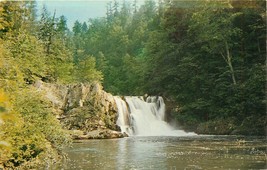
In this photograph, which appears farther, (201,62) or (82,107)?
(201,62)

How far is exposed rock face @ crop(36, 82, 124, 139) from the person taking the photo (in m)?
29.4

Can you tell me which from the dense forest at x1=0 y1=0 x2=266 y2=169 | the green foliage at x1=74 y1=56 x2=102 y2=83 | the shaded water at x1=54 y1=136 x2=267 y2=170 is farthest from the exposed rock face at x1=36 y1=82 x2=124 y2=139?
the green foliage at x1=74 y1=56 x2=102 y2=83

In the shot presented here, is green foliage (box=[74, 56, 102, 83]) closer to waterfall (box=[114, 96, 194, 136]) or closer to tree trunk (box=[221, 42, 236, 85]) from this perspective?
waterfall (box=[114, 96, 194, 136])

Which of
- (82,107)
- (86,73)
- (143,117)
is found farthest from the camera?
(86,73)

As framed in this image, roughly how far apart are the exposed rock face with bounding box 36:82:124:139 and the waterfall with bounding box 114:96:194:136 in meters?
1.17

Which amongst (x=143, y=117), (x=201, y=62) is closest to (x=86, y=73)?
(x=143, y=117)

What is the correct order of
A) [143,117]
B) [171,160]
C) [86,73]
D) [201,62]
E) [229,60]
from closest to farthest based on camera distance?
[171,160] < [229,60] < [143,117] < [201,62] < [86,73]

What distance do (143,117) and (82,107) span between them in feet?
20.5

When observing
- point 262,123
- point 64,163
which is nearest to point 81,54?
point 262,123

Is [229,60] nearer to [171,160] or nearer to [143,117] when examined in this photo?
[143,117]

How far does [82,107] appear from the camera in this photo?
30.2m

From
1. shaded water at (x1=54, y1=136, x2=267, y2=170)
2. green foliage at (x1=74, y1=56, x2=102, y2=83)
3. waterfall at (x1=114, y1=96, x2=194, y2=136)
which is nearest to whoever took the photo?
shaded water at (x1=54, y1=136, x2=267, y2=170)

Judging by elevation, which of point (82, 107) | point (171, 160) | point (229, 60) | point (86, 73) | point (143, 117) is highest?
point (86, 73)

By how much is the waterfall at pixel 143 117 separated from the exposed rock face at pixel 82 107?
3.83ft
